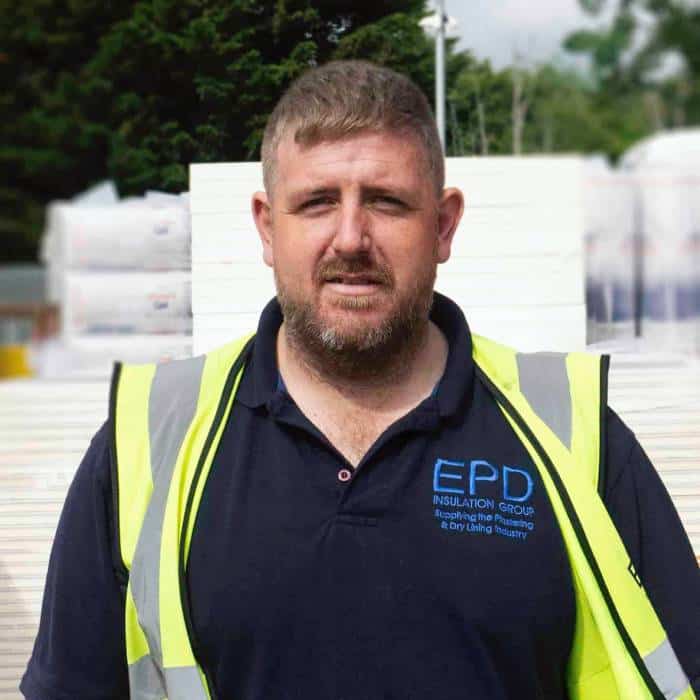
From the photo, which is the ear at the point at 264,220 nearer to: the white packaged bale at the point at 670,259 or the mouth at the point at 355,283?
the mouth at the point at 355,283

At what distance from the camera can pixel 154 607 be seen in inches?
70.2

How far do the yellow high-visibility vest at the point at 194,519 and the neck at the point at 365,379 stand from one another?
0.10 metres

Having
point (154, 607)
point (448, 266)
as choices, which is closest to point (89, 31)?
point (448, 266)

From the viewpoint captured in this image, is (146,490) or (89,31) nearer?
(146,490)

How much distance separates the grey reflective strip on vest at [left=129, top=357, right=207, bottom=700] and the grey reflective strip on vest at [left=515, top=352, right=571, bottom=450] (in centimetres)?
55

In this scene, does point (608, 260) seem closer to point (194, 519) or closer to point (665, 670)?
point (665, 670)

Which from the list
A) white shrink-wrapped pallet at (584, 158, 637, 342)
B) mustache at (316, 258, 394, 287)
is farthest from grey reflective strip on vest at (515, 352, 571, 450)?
white shrink-wrapped pallet at (584, 158, 637, 342)

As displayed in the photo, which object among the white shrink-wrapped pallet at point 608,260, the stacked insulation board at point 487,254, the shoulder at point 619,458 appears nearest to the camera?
the shoulder at point 619,458

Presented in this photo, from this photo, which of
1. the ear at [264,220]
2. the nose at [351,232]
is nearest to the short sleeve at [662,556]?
the nose at [351,232]

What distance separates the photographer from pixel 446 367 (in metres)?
1.94

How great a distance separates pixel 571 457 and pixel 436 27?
1138mm

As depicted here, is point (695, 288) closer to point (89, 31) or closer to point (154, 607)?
point (89, 31)

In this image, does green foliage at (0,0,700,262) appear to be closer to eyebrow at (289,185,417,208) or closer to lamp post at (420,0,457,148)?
lamp post at (420,0,457,148)

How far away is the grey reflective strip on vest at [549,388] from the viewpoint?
189 cm
